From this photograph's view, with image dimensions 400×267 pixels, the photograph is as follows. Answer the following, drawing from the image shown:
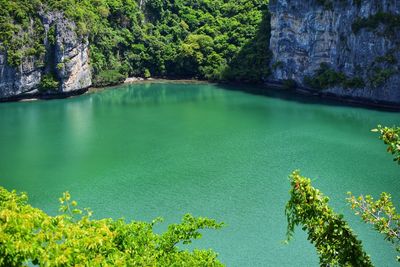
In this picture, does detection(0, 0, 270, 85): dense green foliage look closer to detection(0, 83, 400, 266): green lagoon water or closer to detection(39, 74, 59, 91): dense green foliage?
detection(39, 74, 59, 91): dense green foliage

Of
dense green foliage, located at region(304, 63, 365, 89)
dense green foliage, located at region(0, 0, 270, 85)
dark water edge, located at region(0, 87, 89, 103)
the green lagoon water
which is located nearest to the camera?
the green lagoon water

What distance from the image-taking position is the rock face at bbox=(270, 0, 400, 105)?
3269cm

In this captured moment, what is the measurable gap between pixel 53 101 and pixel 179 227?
1212 inches

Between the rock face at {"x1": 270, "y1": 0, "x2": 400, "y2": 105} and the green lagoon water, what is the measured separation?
9.01 ft

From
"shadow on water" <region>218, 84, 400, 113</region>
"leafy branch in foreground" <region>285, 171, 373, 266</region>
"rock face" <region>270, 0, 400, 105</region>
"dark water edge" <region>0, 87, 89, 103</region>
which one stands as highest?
"rock face" <region>270, 0, 400, 105</region>

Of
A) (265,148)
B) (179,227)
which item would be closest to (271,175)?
(265,148)

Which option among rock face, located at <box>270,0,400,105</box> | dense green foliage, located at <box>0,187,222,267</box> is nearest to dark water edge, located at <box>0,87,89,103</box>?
rock face, located at <box>270,0,400,105</box>

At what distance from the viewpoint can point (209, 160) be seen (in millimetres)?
22031

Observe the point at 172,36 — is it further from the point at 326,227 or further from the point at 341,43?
the point at 326,227

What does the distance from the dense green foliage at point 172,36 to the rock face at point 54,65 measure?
1.96 ft

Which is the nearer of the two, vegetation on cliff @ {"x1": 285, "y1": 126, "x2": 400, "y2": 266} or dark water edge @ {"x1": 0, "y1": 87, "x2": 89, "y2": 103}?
vegetation on cliff @ {"x1": 285, "y1": 126, "x2": 400, "y2": 266}

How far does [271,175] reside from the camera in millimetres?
19938

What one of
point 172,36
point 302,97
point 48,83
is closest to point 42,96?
point 48,83

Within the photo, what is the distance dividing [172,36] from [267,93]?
13.0m
